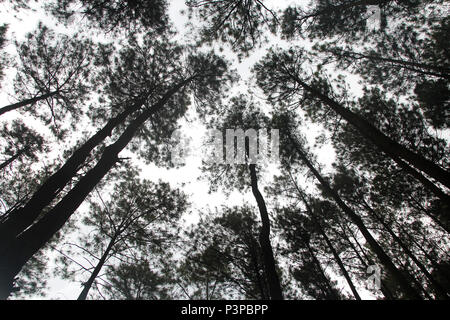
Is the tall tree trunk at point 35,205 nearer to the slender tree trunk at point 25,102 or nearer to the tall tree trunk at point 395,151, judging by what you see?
the slender tree trunk at point 25,102

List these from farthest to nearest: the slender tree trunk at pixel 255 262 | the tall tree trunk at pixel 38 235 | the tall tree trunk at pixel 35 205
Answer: the slender tree trunk at pixel 255 262, the tall tree trunk at pixel 35 205, the tall tree trunk at pixel 38 235

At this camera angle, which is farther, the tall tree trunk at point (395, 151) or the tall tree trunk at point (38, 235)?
the tall tree trunk at point (395, 151)

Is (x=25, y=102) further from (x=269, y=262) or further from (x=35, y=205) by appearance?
(x=269, y=262)

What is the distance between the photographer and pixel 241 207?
34.1 feet

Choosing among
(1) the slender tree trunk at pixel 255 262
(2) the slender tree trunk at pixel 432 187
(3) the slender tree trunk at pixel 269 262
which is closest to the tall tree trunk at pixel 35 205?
(3) the slender tree trunk at pixel 269 262

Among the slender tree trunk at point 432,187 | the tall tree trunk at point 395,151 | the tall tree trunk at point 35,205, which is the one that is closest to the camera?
the tall tree trunk at point 35,205

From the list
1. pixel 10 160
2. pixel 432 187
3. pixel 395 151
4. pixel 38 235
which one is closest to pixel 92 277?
pixel 38 235

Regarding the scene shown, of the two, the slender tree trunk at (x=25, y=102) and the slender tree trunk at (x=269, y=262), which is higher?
the slender tree trunk at (x=25, y=102)

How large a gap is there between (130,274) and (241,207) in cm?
792

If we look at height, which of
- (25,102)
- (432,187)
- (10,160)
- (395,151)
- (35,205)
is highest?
(25,102)

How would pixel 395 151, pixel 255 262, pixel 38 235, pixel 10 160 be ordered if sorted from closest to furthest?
pixel 38 235 → pixel 395 151 → pixel 255 262 → pixel 10 160

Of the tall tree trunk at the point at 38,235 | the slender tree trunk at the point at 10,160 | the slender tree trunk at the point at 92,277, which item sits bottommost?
the tall tree trunk at the point at 38,235

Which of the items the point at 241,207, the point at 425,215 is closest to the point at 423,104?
the point at 425,215
